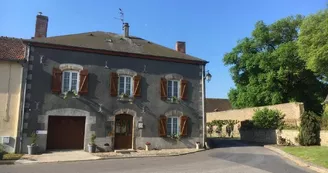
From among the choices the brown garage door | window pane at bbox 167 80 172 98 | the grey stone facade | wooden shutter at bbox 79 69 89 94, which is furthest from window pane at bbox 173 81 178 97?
the brown garage door

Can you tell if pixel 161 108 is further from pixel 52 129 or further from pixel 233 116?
pixel 233 116

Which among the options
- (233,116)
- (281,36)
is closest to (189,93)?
(233,116)

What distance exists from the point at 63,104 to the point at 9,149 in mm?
3343

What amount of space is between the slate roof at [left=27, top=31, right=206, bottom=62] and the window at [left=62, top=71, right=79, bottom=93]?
157 centimetres

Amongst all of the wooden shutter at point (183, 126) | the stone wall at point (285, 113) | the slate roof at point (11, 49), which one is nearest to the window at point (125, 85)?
the wooden shutter at point (183, 126)

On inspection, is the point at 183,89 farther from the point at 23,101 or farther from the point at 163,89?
the point at 23,101

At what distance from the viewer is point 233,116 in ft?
101

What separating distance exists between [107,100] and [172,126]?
4.31 metres

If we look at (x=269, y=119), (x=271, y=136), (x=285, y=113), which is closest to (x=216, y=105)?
(x=285, y=113)

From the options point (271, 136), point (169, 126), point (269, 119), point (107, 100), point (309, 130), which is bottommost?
point (271, 136)

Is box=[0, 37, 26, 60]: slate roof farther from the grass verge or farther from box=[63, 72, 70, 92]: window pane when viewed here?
the grass verge

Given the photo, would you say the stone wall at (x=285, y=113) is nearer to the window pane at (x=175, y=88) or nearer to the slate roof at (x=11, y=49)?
the window pane at (x=175, y=88)

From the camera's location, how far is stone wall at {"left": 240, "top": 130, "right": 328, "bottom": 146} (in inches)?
703

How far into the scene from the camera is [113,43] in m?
18.3
